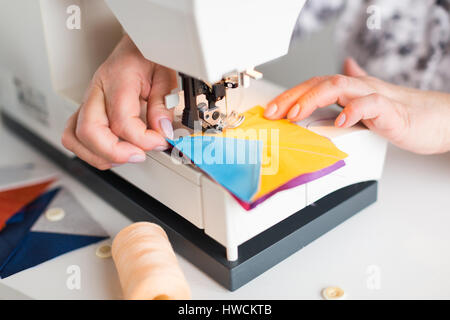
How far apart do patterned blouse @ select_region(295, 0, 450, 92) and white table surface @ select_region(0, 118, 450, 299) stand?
1.49ft

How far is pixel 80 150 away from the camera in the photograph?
107 cm

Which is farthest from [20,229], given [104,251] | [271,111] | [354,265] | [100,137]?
[354,265]

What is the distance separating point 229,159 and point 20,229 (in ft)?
1.68

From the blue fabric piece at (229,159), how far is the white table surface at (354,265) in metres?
0.21

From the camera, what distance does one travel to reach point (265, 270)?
1.01 meters

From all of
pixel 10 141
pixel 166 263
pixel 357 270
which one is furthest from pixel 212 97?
pixel 10 141

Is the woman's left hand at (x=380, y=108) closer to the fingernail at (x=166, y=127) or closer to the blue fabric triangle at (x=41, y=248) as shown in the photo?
the fingernail at (x=166, y=127)

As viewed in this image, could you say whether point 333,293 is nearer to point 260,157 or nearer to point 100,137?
point 260,157

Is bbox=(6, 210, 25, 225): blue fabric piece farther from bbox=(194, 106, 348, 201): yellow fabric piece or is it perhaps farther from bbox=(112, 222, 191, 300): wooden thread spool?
bbox=(194, 106, 348, 201): yellow fabric piece

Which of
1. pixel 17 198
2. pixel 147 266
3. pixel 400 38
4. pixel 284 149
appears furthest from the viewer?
pixel 400 38

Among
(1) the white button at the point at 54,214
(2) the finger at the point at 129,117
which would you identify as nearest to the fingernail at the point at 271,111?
(2) the finger at the point at 129,117

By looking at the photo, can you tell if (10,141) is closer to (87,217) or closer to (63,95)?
(63,95)

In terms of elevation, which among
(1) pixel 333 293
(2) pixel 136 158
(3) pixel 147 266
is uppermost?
(2) pixel 136 158
